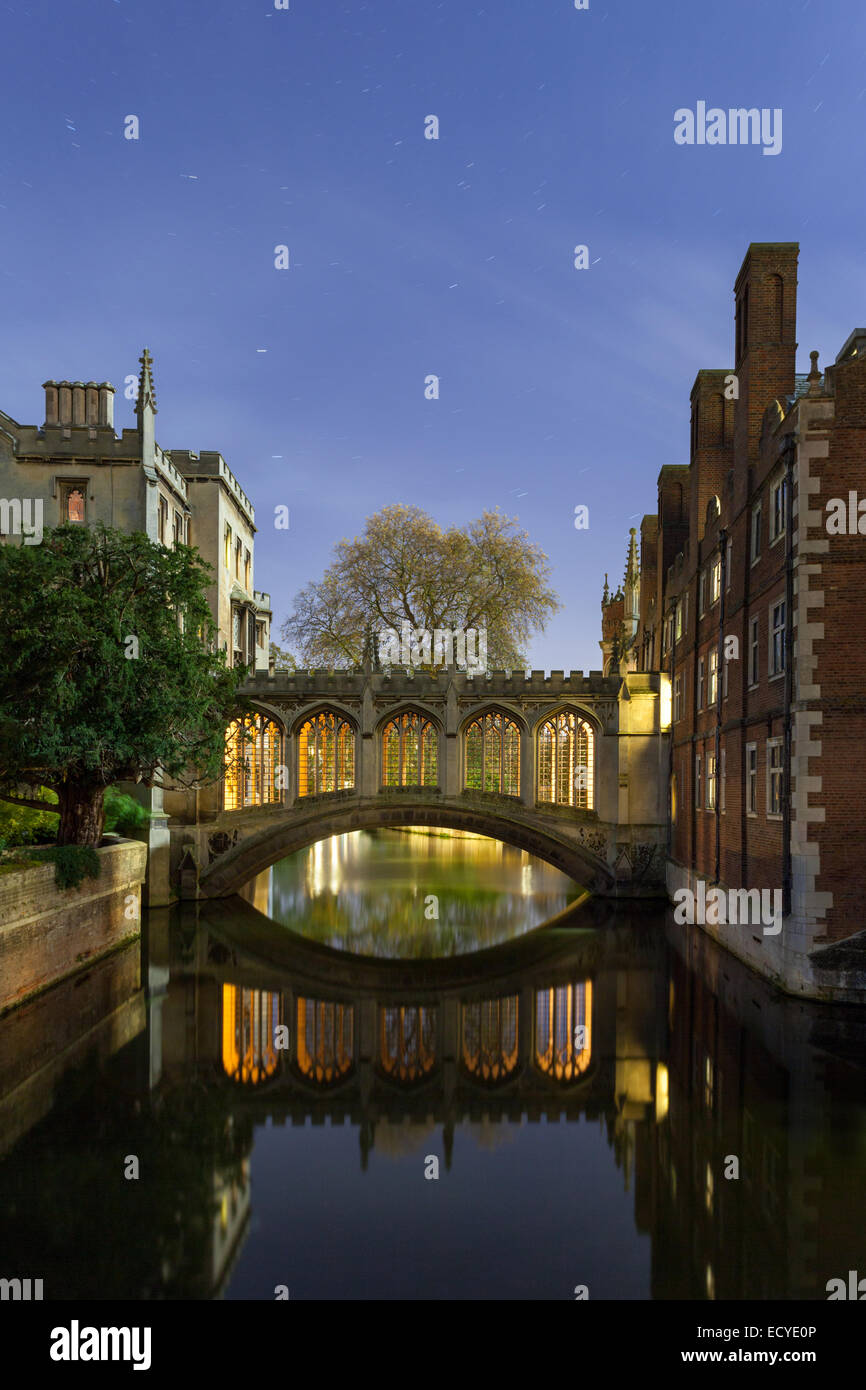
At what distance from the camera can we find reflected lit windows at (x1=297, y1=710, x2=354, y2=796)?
98.9 feet

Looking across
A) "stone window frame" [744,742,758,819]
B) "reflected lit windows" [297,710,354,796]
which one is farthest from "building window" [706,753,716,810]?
"reflected lit windows" [297,710,354,796]

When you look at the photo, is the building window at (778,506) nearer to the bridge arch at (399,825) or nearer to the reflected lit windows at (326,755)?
the bridge arch at (399,825)

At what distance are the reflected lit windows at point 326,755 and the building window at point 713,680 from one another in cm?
1269

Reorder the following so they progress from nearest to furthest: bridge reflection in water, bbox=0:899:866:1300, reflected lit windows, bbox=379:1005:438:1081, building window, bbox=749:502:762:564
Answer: bridge reflection in water, bbox=0:899:866:1300 → reflected lit windows, bbox=379:1005:438:1081 → building window, bbox=749:502:762:564

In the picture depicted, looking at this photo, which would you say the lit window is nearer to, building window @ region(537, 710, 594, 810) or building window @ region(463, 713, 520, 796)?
building window @ region(463, 713, 520, 796)

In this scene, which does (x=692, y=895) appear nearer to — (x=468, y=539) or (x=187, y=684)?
(x=187, y=684)

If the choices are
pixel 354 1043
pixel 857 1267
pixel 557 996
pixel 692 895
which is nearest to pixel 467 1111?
pixel 354 1043

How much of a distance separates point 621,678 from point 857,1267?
2320 centimetres

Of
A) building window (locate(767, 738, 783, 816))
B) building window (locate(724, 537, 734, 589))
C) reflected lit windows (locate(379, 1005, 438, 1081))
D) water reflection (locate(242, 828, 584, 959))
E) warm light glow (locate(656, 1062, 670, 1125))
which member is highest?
building window (locate(724, 537, 734, 589))

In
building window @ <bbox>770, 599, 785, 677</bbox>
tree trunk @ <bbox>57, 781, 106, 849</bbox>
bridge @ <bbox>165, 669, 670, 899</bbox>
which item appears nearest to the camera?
building window @ <bbox>770, 599, 785, 677</bbox>

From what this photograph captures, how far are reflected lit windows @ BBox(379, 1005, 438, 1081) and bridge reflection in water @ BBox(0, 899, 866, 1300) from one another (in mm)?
71

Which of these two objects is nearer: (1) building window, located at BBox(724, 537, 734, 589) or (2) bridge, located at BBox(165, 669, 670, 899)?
(1) building window, located at BBox(724, 537, 734, 589)

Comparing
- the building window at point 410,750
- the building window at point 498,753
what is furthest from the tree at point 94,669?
the building window at point 498,753

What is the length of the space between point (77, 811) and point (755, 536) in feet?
56.1
